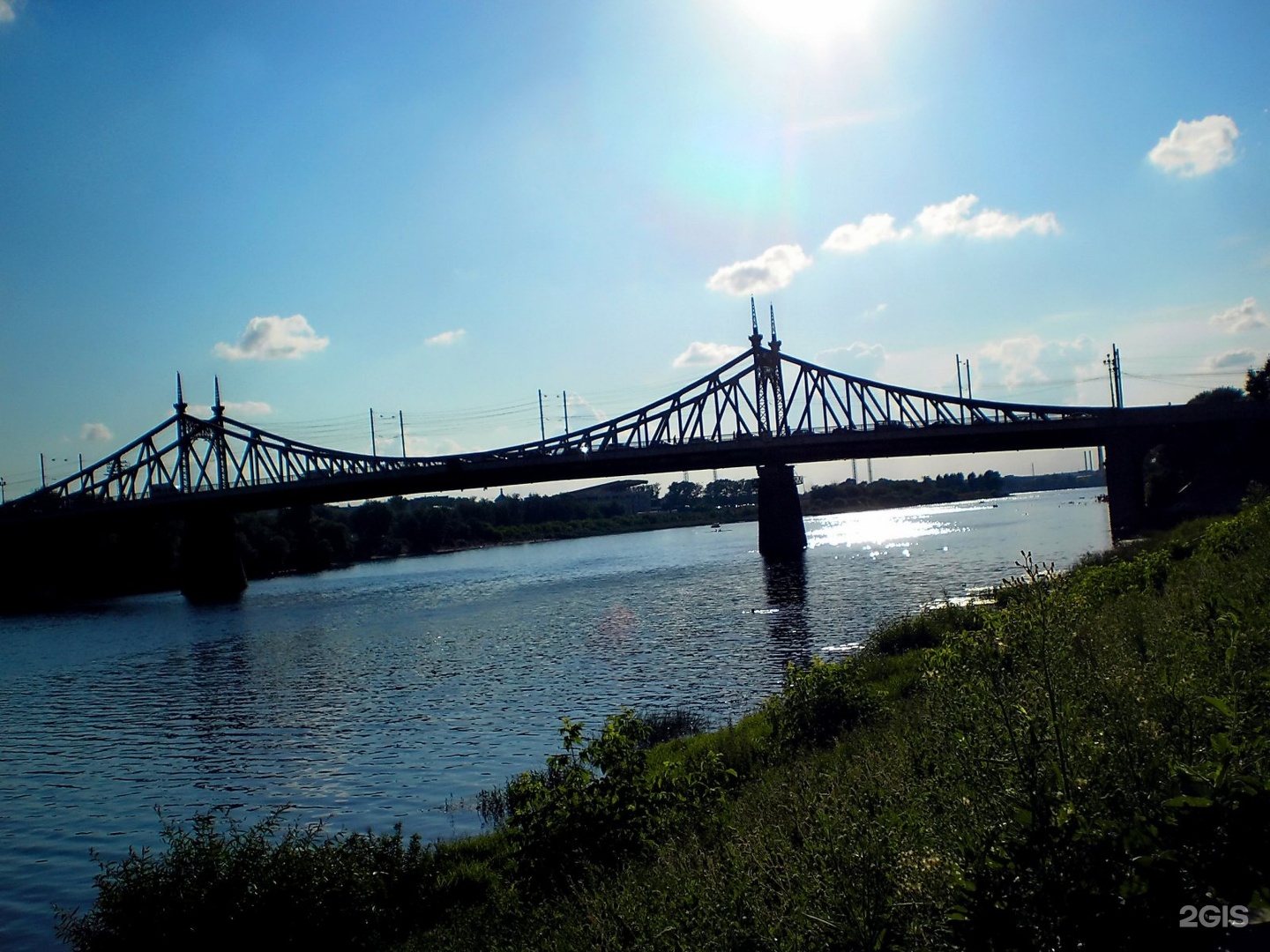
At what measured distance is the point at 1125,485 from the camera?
6500 centimetres

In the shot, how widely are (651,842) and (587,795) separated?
1.16m

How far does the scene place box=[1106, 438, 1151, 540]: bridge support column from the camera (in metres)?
62.2

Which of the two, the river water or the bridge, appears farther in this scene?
the bridge

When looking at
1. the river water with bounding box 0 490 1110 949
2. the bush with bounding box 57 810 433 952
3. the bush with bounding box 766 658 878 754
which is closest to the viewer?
the bush with bounding box 57 810 433 952

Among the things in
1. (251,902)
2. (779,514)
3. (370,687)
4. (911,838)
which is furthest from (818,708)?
(779,514)

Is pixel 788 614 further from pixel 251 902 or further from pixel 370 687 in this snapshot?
pixel 251 902

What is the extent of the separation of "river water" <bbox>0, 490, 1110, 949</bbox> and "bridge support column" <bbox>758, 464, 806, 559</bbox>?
370 inches

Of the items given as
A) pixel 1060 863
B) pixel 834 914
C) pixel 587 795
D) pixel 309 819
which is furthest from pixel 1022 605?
pixel 309 819

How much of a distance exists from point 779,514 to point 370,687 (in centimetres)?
4891

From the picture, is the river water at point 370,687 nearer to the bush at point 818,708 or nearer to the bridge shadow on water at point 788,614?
the bridge shadow on water at point 788,614

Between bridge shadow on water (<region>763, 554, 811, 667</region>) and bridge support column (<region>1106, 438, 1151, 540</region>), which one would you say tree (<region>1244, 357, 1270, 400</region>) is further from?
bridge shadow on water (<region>763, 554, 811, 667</region>)

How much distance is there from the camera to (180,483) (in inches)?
3883

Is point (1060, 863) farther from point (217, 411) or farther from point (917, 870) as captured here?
point (217, 411)

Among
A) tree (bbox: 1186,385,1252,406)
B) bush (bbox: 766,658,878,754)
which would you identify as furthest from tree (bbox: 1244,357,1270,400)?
bush (bbox: 766,658,878,754)
